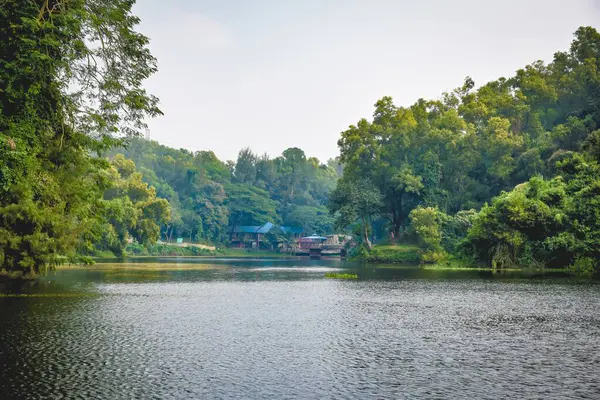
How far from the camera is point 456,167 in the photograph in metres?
71.3

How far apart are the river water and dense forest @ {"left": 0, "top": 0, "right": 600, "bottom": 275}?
17.8 feet

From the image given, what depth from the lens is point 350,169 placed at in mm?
78062

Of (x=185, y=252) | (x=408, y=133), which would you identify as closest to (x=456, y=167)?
(x=408, y=133)

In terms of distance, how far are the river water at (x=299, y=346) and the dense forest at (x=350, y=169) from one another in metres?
5.41

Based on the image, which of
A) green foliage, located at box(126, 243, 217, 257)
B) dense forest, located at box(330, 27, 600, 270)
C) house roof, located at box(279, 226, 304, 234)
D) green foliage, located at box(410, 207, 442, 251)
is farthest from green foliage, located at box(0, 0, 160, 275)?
house roof, located at box(279, 226, 304, 234)

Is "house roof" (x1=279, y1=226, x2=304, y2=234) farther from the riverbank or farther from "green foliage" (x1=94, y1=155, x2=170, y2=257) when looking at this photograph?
the riverbank

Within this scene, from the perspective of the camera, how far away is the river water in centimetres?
987

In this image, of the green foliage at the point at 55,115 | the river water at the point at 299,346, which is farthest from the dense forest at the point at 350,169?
the river water at the point at 299,346

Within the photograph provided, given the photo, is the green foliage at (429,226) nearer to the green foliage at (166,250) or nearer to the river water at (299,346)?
the river water at (299,346)

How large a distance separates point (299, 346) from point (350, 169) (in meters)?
65.3

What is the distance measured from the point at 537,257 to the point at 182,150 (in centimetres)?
12545

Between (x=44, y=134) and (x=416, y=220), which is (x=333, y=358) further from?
(x=416, y=220)

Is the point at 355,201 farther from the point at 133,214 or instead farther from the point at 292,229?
the point at 292,229

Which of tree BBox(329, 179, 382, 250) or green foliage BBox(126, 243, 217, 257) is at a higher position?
tree BBox(329, 179, 382, 250)
